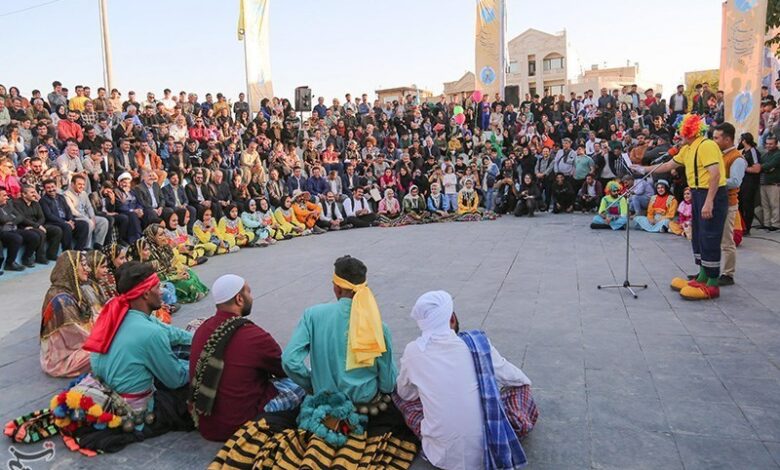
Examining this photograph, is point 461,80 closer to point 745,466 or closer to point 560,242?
point 560,242

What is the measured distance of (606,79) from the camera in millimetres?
56500

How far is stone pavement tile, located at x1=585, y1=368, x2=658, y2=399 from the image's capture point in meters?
3.50

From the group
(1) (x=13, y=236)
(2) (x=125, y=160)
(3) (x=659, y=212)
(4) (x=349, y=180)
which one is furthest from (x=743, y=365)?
(4) (x=349, y=180)

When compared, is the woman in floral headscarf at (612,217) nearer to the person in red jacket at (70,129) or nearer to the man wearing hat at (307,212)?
the man wearing hat at (307,212)

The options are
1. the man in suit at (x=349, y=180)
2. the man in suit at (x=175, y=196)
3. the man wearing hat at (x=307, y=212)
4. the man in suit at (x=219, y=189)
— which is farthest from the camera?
the man in suit at (x=349, y=180)

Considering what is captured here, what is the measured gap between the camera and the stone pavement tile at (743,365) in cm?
373

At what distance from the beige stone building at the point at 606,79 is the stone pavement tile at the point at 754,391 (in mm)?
47569

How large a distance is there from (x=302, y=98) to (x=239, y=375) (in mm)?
15077

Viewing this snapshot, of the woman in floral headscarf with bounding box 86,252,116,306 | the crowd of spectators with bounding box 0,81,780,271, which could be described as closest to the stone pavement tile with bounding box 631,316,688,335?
the crowd of spectators with bounding box 0,81,780,271

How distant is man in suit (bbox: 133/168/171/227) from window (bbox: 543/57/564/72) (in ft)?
156

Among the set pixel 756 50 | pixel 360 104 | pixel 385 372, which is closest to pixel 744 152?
pixel 756 50

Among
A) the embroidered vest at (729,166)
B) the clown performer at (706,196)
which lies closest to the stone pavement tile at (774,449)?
the clown performer at (706,196)

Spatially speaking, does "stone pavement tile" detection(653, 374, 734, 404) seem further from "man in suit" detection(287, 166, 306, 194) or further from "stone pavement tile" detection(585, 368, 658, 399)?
"man in suit" detection(287, 166, 306, 194)

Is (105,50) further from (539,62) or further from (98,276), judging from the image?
(539,62)
